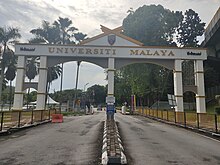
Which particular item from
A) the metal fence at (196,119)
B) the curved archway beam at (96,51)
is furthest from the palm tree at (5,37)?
the metal fence at (196,119)

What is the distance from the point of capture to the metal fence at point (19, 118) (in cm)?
1335

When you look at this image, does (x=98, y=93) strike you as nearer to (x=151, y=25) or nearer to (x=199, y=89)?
(x=151, y=25)

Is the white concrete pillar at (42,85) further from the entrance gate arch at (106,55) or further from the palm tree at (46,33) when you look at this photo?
the palm tree at (46,33)

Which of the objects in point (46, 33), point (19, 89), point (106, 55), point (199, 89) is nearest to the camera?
point (19, 89)

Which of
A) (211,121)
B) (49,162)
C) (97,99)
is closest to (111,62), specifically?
(211,121)

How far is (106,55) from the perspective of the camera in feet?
72.0

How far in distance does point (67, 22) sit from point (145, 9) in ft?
43.1

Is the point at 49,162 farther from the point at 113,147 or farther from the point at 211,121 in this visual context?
the point at 211,121

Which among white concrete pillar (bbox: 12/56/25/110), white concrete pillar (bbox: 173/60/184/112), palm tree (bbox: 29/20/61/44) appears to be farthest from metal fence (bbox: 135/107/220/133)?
palm tree (bbox: 29/20/61/44)

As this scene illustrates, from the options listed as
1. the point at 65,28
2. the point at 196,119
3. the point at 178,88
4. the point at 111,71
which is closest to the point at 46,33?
the point at 65,28

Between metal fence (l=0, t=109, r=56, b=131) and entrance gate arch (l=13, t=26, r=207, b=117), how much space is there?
345cm

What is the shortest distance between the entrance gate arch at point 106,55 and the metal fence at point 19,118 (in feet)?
11.3

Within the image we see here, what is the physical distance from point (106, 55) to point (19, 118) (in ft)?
33.7

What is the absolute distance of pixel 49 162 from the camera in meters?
6.08
